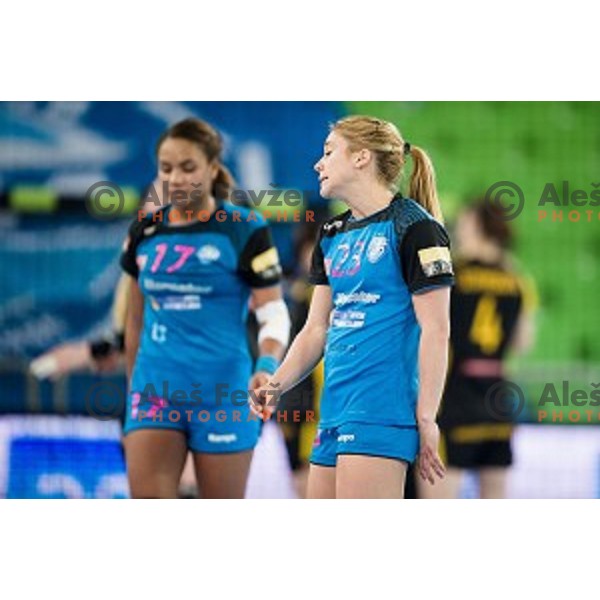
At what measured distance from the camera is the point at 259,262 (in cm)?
465

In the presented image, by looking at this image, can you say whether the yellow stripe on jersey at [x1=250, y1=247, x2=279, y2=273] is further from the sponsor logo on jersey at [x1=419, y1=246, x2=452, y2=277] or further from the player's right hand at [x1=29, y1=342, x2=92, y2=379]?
the sponsor logo on jersey at [x1=419, y1=246, x2=452, y2=277]

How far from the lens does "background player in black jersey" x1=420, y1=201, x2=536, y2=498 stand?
4934 millimetres

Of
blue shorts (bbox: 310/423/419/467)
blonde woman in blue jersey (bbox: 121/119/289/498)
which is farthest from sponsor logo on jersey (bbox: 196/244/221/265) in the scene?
blue shorts (bbox: 310/423/419/467)

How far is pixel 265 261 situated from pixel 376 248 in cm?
81

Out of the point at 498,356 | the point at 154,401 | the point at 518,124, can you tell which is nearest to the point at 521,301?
the point at 498,356

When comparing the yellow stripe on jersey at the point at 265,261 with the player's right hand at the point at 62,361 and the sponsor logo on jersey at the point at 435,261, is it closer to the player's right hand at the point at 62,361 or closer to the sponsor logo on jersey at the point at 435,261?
the player's right hand at the point at 62,361

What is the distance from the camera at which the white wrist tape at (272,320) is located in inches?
183

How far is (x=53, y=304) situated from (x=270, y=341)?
3.01ft

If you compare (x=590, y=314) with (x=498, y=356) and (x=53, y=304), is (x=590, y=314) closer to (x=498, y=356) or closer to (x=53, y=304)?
(x=498, y=356)

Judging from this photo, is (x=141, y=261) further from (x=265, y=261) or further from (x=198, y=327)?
(x=265, y=261)

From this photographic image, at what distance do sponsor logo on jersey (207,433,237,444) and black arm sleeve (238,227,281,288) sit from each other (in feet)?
1.81

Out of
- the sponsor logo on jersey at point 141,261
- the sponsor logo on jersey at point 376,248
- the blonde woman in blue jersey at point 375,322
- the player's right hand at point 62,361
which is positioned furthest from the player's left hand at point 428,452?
the player's right hand at point 62,361

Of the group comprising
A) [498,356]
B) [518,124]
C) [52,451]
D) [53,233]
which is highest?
[518,124]

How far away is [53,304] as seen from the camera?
4.95m
